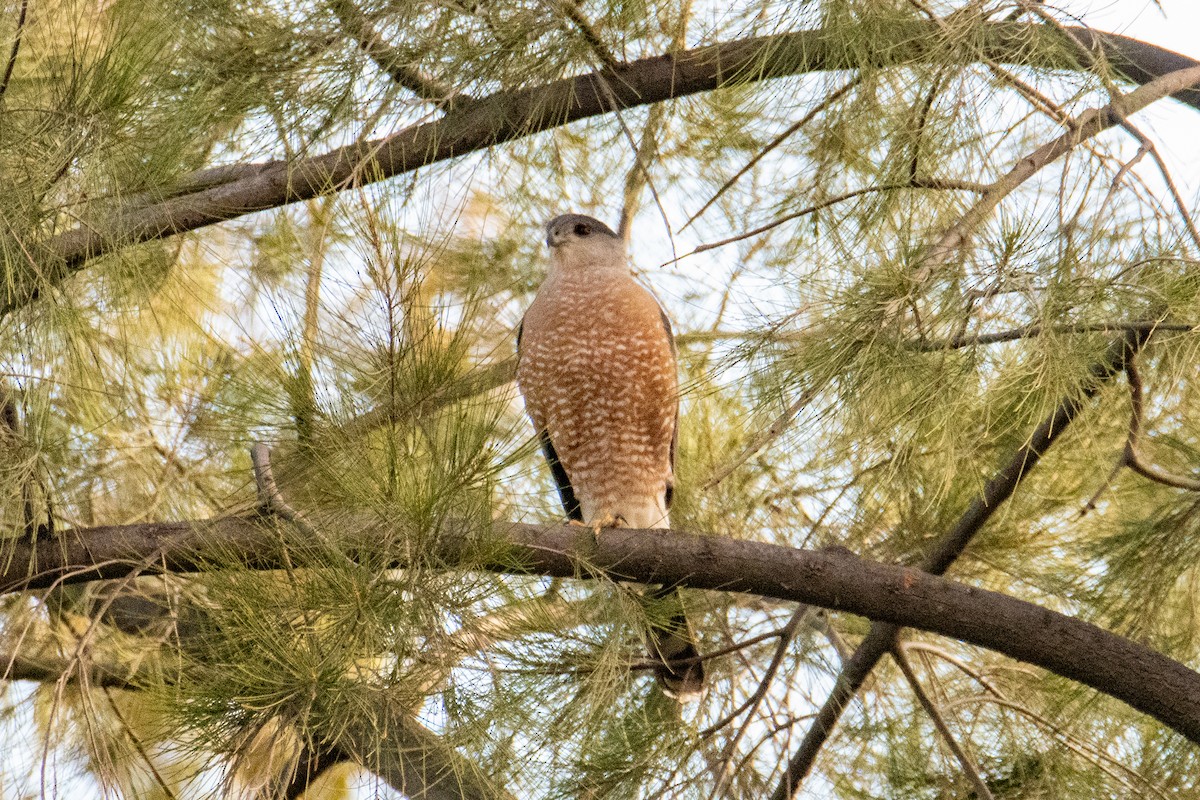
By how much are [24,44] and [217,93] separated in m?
0.74

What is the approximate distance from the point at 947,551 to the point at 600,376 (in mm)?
1311

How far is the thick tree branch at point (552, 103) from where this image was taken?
9.57 feet

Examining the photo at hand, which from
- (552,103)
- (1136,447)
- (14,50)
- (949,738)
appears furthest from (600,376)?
(14,50)

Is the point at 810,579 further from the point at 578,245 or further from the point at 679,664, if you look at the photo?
the point at 578,245

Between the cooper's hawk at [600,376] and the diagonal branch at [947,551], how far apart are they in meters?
1.04

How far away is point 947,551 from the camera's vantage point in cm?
331

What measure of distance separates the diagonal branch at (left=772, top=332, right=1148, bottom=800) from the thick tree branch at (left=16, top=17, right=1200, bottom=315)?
786 mm

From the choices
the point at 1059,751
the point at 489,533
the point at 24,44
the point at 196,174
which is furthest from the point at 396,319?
the point at 1059,751

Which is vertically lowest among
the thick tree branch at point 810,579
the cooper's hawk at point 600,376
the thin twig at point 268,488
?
the thin twig at point 268,488

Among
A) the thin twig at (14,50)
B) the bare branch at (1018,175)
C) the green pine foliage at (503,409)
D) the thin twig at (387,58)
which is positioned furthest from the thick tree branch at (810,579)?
the thin twig at (387,58)

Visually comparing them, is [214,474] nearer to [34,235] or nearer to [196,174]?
[196,174]

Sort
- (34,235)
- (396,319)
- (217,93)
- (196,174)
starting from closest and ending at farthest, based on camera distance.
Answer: (396,319) < (34,235) < (217,93) < (196,174)

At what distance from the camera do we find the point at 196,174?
3.61 meters

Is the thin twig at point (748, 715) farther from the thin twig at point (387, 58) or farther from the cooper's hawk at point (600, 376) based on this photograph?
the thin twig at point (387, 58)
